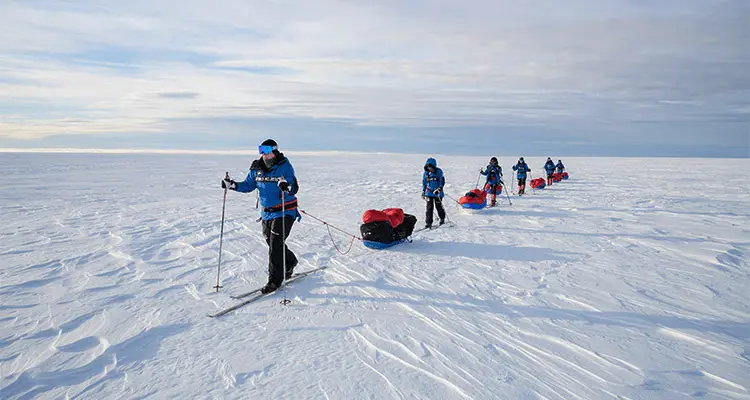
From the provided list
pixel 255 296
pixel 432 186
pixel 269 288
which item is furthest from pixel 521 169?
pixel 255 296

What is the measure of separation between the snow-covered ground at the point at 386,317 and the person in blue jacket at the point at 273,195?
41 centimetres

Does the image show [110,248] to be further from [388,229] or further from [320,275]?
[388,229]

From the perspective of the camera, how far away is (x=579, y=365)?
333cm

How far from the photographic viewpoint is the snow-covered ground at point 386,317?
10.1ft

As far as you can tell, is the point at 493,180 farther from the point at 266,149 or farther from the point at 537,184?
the point at 266,149

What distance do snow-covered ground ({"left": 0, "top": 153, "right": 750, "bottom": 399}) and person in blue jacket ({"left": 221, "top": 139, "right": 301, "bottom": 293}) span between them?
1.33ft

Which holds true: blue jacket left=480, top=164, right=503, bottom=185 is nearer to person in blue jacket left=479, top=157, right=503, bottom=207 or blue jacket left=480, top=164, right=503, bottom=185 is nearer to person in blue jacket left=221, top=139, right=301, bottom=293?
person in blue jacket left=479, top=157, right=503, bottom=207

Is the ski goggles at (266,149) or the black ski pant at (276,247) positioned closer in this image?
the ski goggles at (266,149)

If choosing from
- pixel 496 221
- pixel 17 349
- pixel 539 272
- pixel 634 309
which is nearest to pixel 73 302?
pixel 17 349

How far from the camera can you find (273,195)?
491cm

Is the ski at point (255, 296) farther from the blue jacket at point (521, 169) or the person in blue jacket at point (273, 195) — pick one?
the blue jacket at point (521, 169)

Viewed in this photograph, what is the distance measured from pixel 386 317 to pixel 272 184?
2.18 meters

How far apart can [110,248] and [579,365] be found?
7646mm

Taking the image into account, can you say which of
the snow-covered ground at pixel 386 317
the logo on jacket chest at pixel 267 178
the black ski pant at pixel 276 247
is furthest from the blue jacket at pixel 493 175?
the logo on jacket chest at pixel 267 178
